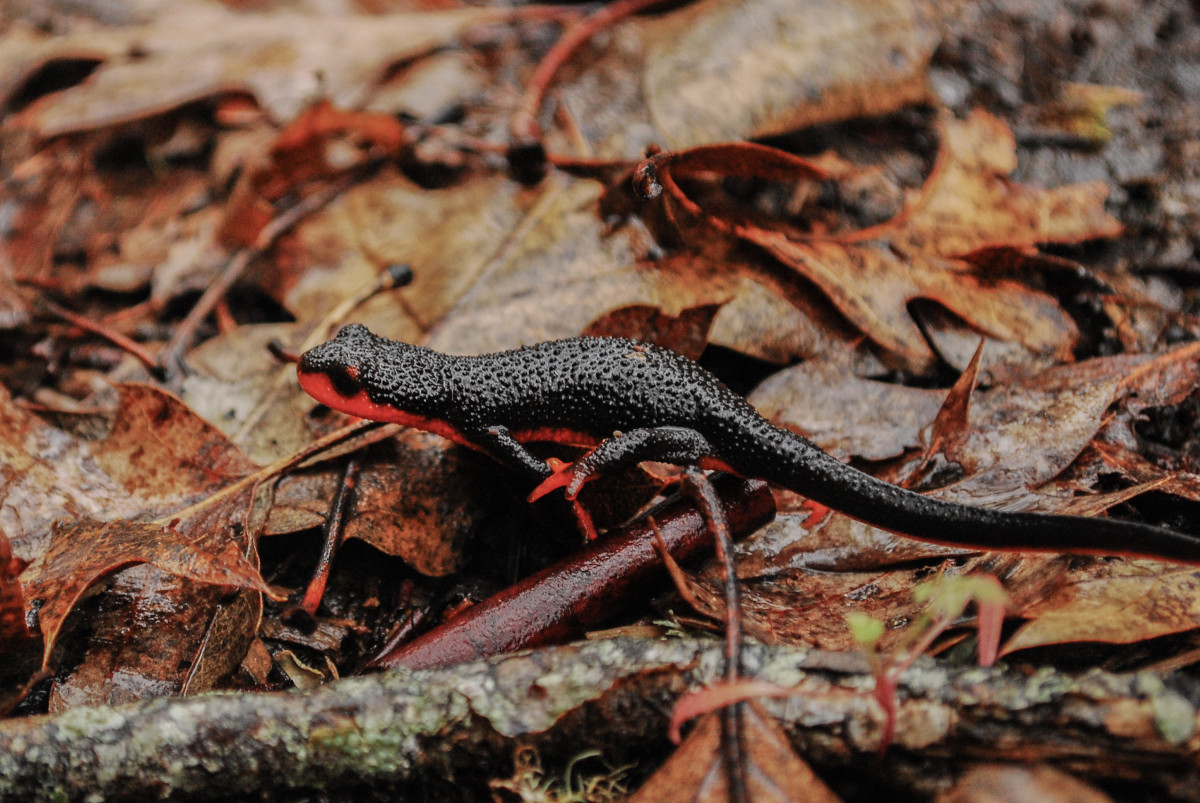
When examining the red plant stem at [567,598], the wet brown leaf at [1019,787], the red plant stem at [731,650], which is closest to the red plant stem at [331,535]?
the red plant stem at [567,598]

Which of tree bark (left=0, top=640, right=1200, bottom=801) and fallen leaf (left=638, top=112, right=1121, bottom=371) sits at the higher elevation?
fallen leaf (left=638, top=112, right=1121, bottom=371)

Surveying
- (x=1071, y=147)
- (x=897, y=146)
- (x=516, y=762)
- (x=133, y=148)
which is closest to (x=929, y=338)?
(x=897, y=146)

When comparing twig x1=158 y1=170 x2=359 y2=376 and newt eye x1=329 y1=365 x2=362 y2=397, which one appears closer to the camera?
newt eye x1=329 y1=365 x2=362 y2=397

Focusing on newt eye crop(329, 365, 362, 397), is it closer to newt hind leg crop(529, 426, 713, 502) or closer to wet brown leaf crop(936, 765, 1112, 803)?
newt hind leg crop(529, 426, 713, 502)

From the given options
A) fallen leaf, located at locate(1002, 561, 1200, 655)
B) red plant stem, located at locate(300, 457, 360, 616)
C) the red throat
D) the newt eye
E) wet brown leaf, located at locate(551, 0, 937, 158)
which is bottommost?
red plant stem, located at locate(300, 457, 360, 616)

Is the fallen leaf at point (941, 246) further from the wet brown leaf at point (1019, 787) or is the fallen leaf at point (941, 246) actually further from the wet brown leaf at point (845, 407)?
the wet brown leaf at point (1019, 787)

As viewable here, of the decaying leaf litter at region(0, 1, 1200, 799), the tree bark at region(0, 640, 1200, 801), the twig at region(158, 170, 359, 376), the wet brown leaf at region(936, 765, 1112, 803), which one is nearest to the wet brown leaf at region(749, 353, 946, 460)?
the decaying leaf litter at region(0, 1, 1200, 799)

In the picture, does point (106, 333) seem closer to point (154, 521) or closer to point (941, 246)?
point (154, 521)
